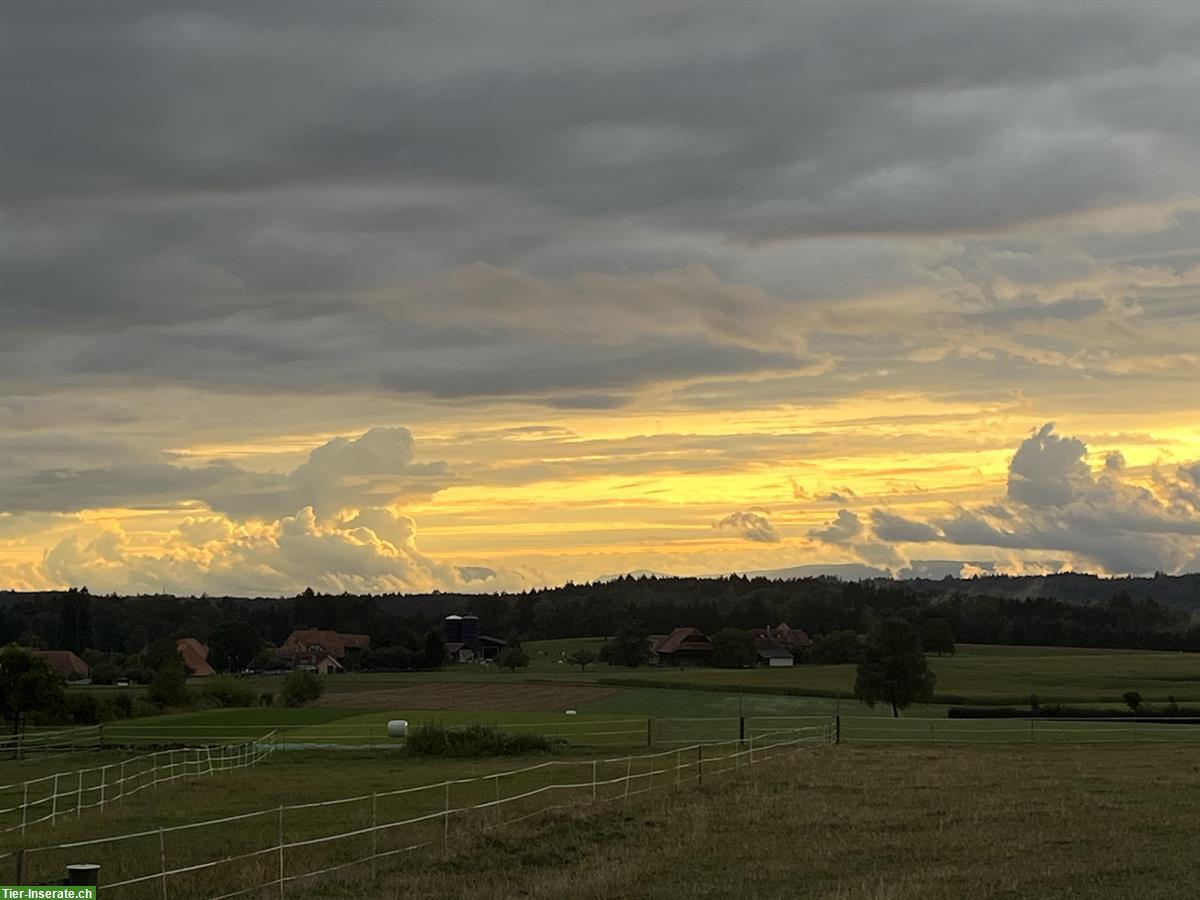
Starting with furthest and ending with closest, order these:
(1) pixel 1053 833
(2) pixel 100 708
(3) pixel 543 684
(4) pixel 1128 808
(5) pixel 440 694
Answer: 1. (3) pixel 543 684
2. (5) pixel 440 694
3. (2) pixel 100 708
4. (4) pixel 1128 808
5. (1) pixel 1053 833

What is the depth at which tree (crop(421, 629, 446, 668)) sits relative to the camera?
621 ft

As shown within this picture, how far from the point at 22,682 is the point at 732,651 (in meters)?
103

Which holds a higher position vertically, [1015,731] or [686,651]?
[686,651]

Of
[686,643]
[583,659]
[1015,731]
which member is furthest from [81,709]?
[686,643]

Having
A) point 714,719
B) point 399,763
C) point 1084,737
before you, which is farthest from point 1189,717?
point 399,763

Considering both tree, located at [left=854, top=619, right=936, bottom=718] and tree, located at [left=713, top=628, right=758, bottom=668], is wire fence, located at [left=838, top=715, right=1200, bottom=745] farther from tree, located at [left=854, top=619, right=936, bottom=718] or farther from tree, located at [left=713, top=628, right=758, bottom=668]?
tree, located at [left=713, top=628, right=758, bottom=668]

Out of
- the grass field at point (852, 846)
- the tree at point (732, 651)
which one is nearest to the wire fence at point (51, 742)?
the grass field at point (852, 846)

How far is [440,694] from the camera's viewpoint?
13125 centimetres

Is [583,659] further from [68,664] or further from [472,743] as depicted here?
[472,743]

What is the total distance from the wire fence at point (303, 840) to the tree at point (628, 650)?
135 m

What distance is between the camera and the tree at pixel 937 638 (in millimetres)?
170125

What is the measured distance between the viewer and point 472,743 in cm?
7212

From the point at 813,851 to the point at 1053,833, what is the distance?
249 inches

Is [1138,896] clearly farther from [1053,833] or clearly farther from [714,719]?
[714,719]
